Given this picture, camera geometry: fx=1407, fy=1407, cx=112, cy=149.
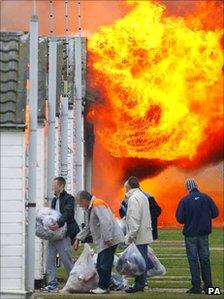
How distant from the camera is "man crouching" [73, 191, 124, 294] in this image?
75.3ft

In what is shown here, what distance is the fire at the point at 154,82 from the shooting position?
51.9 m

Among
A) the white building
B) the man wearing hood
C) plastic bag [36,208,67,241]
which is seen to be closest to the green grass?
the man wearing hood

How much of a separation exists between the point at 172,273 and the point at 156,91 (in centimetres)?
2473

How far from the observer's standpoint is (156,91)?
2146 inches

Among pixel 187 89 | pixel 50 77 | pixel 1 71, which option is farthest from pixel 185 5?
pixel 1 71

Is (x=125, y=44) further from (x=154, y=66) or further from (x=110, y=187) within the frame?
(x=110, y=187)

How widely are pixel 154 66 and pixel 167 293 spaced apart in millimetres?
30733

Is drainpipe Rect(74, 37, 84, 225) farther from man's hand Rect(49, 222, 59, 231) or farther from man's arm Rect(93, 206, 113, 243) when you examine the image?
man's arm Rect(93, 206, 113, 243)

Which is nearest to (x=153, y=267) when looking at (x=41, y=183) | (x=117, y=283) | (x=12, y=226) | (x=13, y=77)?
(x=117, y=283)

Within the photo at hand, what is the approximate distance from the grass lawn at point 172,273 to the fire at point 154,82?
5538 millimetres

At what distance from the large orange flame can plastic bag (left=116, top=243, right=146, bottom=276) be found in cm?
2717

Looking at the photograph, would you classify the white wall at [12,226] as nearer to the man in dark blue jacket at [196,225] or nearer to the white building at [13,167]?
the white building at [13,167]

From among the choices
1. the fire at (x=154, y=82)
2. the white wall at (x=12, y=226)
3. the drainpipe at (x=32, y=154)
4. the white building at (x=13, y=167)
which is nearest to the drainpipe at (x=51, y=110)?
the drainpipe at (x=32, y=154)

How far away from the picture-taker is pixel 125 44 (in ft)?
168
